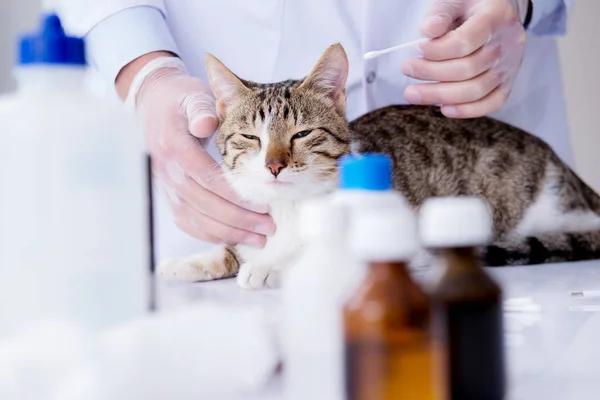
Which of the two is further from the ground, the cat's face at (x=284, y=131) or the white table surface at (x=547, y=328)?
the cat's face at (x=284, y=131)

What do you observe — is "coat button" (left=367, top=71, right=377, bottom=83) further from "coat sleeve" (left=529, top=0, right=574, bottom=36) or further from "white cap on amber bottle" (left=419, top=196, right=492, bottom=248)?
"white cap on amber bottle" (left=419, top=196, right=492, bottom=248)

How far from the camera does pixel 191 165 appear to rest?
117 centimetres

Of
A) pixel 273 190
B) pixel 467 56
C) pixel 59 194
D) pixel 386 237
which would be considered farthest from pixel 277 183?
pixel 386 237

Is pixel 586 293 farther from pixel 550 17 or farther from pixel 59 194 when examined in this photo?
pixel 550 17

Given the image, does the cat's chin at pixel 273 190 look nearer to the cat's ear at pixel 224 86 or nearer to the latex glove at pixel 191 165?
the latex glove at pixel 191 165

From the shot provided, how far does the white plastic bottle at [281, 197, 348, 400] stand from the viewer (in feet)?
1.50

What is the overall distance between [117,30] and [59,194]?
78cm

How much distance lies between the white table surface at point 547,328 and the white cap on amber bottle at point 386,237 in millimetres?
185

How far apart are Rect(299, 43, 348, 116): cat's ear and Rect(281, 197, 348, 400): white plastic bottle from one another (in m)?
0.69

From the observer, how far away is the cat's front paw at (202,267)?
1.14 metres

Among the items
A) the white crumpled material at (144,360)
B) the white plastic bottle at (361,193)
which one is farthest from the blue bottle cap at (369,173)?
the white crumpled material at (144,360)

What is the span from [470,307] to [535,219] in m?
1.06

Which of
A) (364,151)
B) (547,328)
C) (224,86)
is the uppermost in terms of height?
(224,86)

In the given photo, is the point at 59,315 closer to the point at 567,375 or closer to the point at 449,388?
the point at 449,388
